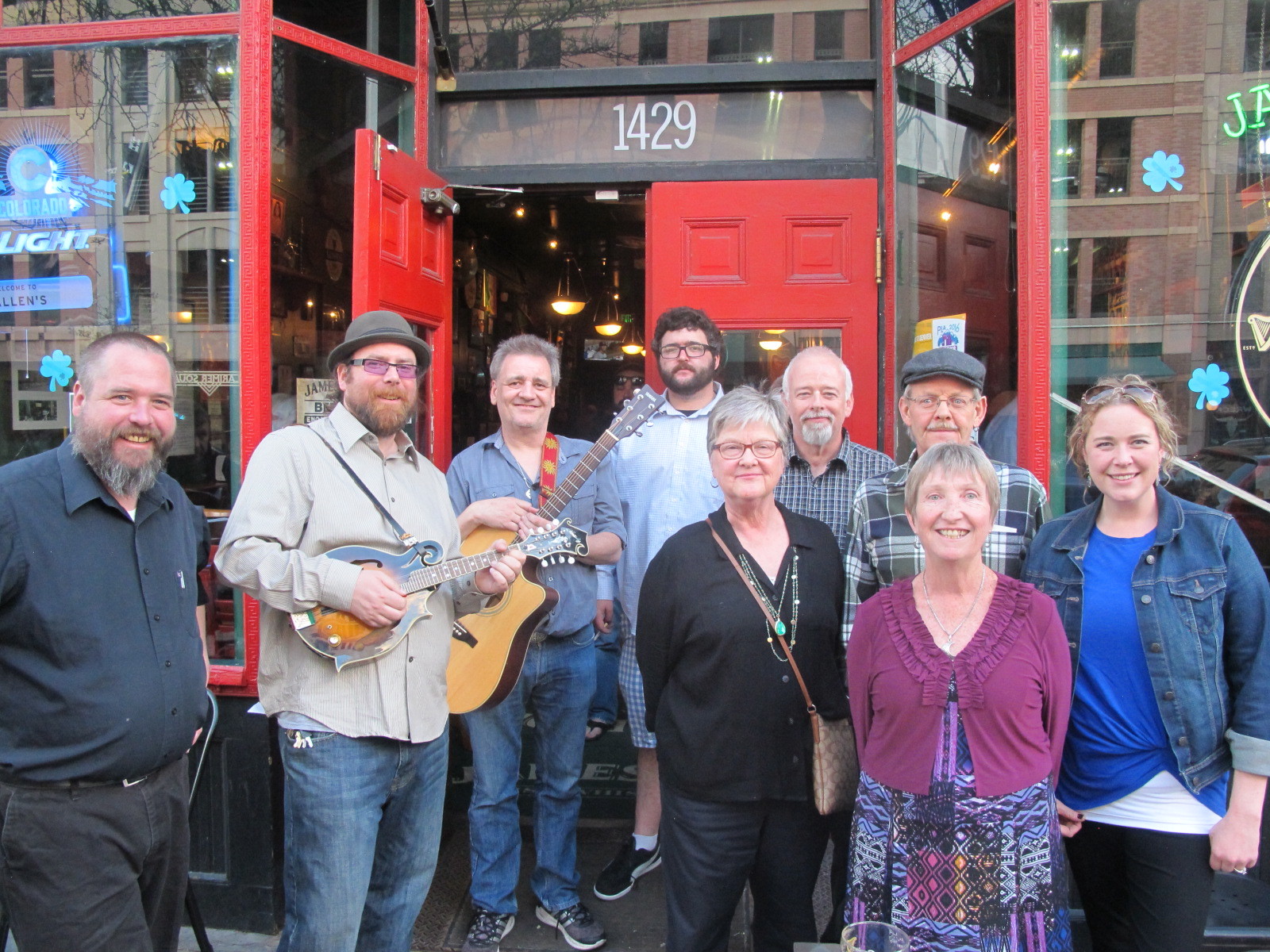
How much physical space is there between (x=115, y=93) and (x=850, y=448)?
10.8 feet

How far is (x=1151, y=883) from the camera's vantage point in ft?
7.23

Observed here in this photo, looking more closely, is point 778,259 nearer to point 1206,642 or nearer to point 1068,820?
point 1206,642

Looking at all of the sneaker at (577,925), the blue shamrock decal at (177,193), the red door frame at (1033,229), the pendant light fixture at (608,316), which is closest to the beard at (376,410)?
the blue shamrock decal at (177,193)

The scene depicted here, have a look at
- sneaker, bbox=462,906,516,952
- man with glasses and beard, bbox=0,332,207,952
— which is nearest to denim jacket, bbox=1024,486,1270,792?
sneaker, bbox=462,906,516,952

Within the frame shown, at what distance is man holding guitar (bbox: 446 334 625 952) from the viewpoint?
3219 mm

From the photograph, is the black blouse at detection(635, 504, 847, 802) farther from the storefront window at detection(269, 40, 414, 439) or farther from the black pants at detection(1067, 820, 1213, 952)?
the storefront window at detection(269, 40, 414, 439)

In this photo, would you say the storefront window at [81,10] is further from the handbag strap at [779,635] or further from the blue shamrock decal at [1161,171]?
the blue shamrock decal at [1161,171]

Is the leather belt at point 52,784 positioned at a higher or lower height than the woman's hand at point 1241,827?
higher

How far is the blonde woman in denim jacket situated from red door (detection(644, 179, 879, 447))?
5.79 ft

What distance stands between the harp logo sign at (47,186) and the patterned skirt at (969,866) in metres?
3.76

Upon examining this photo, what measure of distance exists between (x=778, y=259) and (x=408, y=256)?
1.65 m

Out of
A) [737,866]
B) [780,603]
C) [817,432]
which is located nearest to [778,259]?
[817,432]

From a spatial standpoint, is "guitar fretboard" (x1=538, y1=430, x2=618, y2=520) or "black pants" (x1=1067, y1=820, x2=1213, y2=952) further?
"guitar fretboard" (x1=538, y1=430, x2=618, y2=520)

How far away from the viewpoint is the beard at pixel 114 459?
212 centimetres
